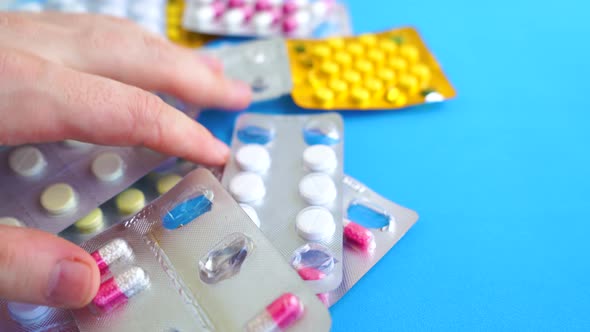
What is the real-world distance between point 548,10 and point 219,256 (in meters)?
0.86

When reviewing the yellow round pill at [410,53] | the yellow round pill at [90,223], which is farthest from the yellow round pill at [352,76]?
the yellow round pill at [90,223]

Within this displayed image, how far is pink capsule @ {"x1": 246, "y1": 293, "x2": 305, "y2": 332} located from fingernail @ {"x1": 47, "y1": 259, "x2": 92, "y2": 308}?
16cm

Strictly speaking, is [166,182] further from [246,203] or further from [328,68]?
[328,68]

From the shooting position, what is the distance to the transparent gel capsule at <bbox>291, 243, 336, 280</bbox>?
58 centimetres

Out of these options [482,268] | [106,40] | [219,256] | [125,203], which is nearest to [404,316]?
[482,268]

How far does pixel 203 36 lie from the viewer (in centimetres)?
102

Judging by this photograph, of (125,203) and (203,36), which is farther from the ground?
(203,36)

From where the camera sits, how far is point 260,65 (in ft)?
2.97

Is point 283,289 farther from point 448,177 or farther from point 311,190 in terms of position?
point 448,177

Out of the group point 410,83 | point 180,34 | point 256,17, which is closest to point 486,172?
point 410,83

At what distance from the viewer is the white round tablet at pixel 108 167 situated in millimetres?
695

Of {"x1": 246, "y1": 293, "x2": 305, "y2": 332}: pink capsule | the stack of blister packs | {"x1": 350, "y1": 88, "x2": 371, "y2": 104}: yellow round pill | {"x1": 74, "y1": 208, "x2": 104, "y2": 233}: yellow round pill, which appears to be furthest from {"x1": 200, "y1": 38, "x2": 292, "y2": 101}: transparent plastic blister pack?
{"x1": 246, "y1": 293, "x2": 305, "y2": 332}: pink capsule

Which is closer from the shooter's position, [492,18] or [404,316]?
[404,316]

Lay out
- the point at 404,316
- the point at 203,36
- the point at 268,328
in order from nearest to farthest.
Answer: the point at 268,328, the point at 404,316, the point at 203,36
